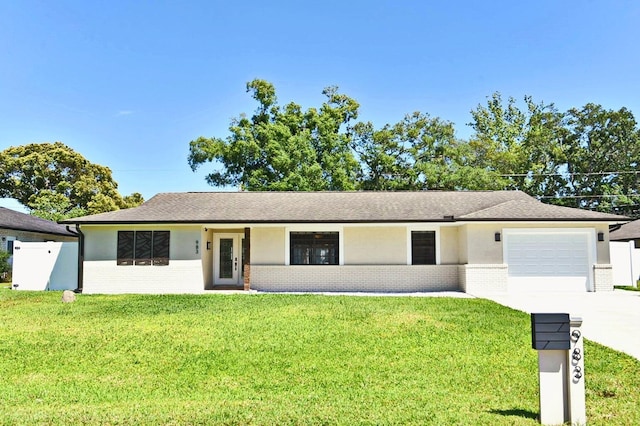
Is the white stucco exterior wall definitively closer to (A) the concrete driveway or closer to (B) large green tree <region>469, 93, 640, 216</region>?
(A) the concrete driveway

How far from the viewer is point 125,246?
16.8 meters

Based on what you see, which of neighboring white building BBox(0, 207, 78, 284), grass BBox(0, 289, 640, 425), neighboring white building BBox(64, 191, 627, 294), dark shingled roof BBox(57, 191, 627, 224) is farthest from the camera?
neighboring white building BBox(0, 207, 78, 284)

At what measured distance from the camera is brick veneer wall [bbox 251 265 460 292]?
16.8 meters

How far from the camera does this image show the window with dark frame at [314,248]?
17.1 meters

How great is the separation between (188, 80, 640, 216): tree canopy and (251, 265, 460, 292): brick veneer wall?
14.4 metres

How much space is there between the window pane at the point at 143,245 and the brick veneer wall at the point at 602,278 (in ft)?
51.7

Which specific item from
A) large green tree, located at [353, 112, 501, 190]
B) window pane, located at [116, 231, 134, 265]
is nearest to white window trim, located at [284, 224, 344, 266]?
window pane, located at [116, 231, 134, 265]

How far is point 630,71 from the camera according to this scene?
85.3ft

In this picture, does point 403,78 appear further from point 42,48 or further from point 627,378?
point 627,378

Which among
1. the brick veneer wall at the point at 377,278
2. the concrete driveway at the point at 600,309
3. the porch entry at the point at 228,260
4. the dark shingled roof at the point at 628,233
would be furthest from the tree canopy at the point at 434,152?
the concrete driveway at the point at 600,309

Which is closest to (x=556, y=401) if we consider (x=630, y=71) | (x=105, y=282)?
(x=105, y=282)

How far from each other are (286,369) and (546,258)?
42.4 feet

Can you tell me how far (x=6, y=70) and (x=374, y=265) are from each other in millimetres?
18790

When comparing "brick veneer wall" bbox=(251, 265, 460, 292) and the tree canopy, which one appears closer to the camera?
"brick veneer wall" bbox=(251, 265, 460, 292)
